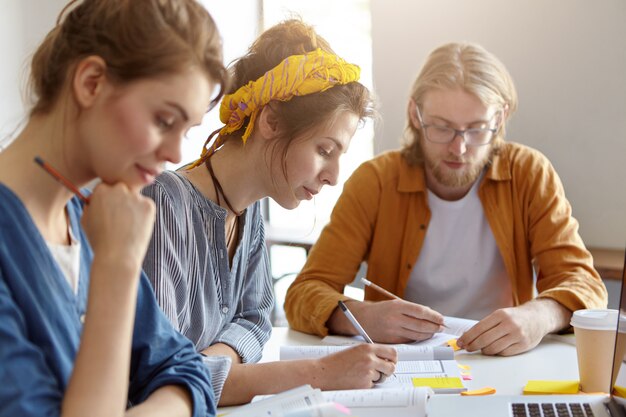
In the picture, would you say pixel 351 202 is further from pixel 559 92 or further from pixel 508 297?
pixel 559 92

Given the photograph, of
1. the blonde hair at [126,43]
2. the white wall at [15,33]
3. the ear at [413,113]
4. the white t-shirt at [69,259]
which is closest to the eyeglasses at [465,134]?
the ear at [413,113]

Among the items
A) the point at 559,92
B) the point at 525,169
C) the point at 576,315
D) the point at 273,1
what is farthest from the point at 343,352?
the point at 273,1

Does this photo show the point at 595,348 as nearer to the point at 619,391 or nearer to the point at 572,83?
the point at 619,391

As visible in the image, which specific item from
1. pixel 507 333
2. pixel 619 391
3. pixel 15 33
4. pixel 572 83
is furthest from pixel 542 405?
pixel 15 33

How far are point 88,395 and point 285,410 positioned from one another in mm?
426

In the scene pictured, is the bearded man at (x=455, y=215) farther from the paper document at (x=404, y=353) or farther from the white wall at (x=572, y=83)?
the white wall at (x=572, y=83)

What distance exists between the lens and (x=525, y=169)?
241 centimetres

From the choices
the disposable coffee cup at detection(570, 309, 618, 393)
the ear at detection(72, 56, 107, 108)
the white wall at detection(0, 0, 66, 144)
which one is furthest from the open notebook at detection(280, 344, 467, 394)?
the white wall at detection(0, 0, 66, 144)

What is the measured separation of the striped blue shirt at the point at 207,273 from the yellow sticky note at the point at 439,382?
1.18 ft

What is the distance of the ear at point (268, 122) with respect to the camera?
1601 mm

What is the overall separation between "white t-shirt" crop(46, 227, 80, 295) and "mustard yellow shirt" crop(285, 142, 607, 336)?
3.76 feet

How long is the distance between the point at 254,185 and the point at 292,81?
245 mm

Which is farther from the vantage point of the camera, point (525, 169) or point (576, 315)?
point (525, 169)

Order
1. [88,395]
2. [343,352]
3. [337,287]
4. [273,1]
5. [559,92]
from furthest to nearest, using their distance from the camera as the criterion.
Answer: [273,1]
[559,92]
[337,287]
[343,352]
[88,395]
